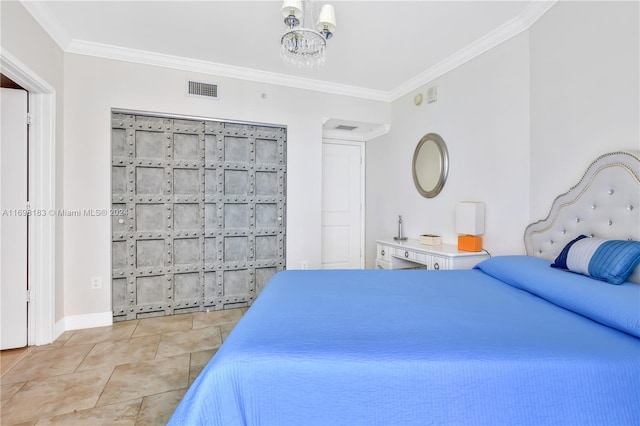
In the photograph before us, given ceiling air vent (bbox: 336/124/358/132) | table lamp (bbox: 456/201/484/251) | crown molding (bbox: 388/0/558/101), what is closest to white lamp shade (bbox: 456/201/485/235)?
table lamp (bbox: 456/201/484/251)

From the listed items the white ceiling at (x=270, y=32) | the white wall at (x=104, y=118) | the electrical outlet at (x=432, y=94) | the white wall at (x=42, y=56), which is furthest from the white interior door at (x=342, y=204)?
the white wall at (x=42, y=56)

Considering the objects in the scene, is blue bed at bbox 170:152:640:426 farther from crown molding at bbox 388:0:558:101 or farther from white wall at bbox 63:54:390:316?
white wall at bbox 63:54:390:316

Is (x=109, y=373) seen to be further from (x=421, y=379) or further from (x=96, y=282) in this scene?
(x=421, y=379)

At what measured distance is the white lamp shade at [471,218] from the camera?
107 inches

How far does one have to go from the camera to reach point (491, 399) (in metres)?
0.98

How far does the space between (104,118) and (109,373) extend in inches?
89.2

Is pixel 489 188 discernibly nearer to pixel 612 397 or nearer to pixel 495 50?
pixel 495 50

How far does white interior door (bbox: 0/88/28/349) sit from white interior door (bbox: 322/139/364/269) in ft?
10.6

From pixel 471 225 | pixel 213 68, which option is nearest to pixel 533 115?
pixel 471 225

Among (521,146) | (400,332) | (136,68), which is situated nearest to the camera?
(400,332)

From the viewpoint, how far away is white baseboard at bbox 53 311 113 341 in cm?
279

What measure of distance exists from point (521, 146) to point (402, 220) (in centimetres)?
167

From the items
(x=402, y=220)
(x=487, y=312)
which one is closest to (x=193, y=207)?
(x=402, y=220)

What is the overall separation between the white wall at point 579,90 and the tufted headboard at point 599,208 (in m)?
0.11
